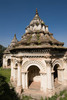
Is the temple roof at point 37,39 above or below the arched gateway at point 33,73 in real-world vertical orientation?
above

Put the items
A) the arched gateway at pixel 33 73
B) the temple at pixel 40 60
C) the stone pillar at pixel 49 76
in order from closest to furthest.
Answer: the stone pillar at pixel 49 76, the temple at pixel 40 60, the arched gateway at pixel 33 73

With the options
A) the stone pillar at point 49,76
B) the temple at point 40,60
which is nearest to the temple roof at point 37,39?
the temple at point 40,60

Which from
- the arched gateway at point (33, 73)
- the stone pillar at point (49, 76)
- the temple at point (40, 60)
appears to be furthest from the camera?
the arched gateway at point (33, 73)

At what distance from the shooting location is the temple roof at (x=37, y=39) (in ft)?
31.8

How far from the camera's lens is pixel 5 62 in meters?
26.5

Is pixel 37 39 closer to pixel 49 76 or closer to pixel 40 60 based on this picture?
pixel 40 60

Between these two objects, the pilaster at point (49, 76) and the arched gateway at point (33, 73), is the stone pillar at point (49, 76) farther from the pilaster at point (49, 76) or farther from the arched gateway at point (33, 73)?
the arched gateway at point (33, 73)

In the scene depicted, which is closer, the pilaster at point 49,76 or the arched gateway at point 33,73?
the pilaster at point 49,76

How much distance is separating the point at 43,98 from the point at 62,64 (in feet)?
15.8

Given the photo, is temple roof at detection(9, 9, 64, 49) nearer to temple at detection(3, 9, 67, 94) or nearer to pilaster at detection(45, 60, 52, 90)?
temple at detection(3, 9, 67, 94)

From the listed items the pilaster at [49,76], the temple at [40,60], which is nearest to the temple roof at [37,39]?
the temple at [40,60]

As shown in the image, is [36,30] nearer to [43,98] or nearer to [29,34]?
[29,34]

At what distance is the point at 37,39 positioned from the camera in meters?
10.6

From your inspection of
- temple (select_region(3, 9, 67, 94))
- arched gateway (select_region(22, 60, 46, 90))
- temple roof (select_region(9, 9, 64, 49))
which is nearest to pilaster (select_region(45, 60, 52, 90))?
temple (select_region(3, 9, 67, 94))
